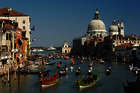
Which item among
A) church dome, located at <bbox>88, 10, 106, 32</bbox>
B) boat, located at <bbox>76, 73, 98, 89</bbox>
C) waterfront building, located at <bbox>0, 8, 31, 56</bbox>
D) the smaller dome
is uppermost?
church dome, located at <bbox>88, 10, 106, 32</bbox>

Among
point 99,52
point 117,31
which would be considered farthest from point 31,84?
point 117,31

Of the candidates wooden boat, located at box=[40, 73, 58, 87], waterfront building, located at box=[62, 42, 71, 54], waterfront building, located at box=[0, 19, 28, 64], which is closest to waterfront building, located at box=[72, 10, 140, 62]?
waterfront building, located at box=[62, 42, 71, 54]

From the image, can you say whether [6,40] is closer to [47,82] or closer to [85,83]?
[47,82]

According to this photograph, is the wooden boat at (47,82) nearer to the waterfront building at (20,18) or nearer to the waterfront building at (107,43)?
the waterfront building at (20,18)

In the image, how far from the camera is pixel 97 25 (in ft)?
497

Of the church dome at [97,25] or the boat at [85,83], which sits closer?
the boat at [85,83]

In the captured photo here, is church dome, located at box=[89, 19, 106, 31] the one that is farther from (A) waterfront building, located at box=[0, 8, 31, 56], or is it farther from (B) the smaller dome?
(A) waterfront building, located at box=[0, 8, 31, 56]

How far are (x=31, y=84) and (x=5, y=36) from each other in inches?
569

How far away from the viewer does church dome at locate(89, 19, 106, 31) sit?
15162cm

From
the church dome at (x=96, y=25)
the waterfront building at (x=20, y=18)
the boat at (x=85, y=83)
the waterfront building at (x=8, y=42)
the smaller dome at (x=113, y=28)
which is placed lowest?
the boat at (x=85, y=83)

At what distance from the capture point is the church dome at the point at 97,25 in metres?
152

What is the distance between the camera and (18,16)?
205 feet

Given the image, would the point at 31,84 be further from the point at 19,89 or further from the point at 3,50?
the point at 3,50

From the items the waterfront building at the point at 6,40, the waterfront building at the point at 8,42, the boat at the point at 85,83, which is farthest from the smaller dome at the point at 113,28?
the boat at the point at 85,83
